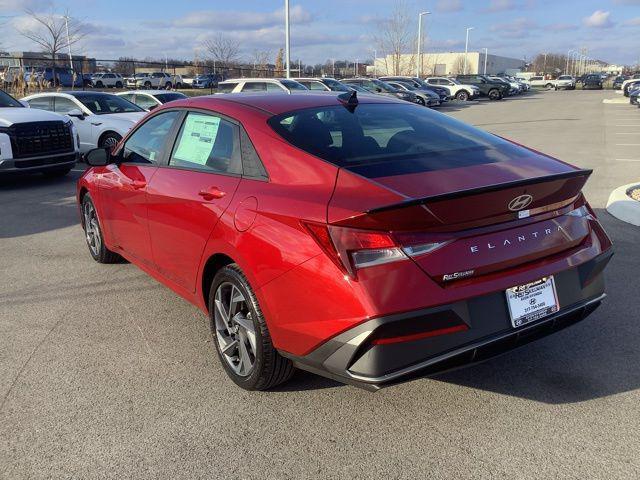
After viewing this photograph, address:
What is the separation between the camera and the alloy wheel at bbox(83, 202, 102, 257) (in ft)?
18.4

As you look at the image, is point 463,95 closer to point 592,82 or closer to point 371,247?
point 592,82


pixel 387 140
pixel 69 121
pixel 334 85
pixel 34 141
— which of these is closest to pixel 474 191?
pixel 387 140

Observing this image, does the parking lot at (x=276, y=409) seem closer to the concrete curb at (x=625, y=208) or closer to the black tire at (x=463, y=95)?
the concrete curb at (x=625, y=208)

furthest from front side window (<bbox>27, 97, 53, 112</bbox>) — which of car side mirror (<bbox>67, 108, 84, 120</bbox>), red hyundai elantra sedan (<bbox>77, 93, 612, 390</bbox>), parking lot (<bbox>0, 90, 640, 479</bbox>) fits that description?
red hyundai elantra sedan (<bbox>77, 93, 612, 390</bbox>)

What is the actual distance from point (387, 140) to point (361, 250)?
1191mm

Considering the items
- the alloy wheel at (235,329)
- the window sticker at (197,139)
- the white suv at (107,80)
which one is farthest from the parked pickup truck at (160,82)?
the alloy wheel at (235,329)

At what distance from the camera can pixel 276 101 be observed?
12.2ft

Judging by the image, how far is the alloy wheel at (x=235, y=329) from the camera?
3240 mm

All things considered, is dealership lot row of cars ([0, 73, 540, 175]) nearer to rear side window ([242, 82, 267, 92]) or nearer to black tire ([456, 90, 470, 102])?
rear side window ([242, 82, 267, 92])

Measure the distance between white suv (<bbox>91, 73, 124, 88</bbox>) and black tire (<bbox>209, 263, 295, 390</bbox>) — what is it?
5041 cm

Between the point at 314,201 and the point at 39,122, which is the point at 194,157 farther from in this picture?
the point at 39,122

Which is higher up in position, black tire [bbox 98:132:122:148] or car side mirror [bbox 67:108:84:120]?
car side mirror [bbox 67:108:84:120]

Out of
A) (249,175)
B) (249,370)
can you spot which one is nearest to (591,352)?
(249,370)

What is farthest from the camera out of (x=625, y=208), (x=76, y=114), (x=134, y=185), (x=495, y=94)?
(x=495, y=94)
